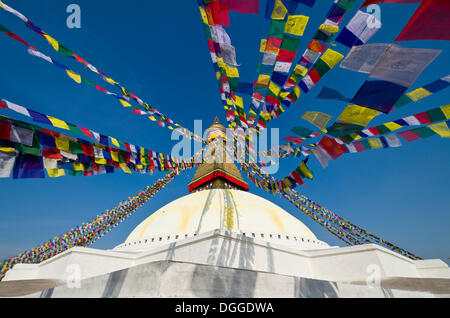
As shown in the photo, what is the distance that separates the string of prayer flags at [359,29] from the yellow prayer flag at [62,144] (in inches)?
215

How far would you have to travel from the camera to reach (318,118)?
4.09 m

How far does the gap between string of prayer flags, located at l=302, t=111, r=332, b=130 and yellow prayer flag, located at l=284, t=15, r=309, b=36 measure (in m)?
1.48

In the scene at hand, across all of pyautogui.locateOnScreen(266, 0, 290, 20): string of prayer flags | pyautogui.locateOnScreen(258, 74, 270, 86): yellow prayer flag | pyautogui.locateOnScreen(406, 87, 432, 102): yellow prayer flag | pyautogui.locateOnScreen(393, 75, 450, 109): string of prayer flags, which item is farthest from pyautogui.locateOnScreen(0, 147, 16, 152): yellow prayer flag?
pyautogui.locateOnScreen(406, 87, 432, 102): yellow prayer flag

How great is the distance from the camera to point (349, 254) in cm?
630

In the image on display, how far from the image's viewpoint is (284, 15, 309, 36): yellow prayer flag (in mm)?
3465

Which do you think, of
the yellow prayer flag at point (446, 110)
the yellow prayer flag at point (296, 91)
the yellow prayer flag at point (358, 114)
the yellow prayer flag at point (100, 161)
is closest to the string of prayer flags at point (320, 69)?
the yellow prayer flag at point (296, 91)

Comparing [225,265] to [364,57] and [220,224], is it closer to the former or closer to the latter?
[220,224]

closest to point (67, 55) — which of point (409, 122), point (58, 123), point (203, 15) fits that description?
point (58, 123)

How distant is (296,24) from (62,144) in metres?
4.96

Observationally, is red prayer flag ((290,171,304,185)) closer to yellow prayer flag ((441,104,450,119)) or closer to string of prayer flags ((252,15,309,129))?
string of prayer flags ((252,15,309,129))

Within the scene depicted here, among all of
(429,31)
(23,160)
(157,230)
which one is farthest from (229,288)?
(157,230)
